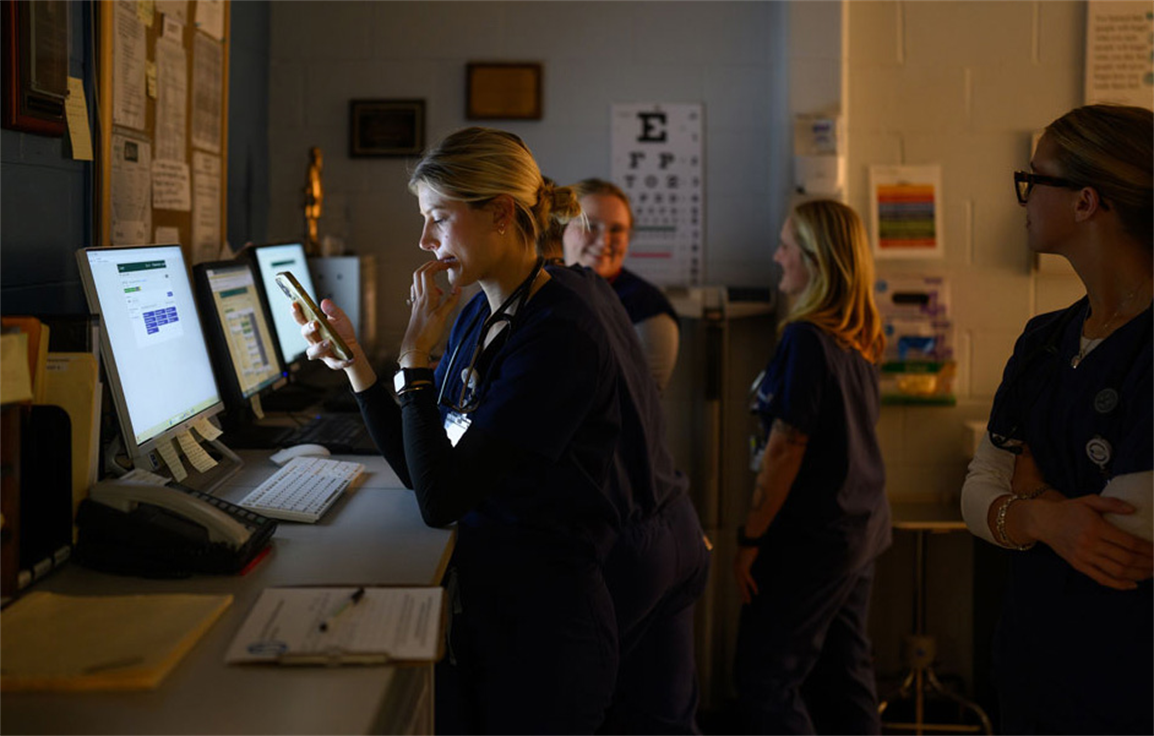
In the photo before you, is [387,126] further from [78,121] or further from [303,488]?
[303,488]

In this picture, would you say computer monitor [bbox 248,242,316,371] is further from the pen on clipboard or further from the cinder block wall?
the cinder block wall

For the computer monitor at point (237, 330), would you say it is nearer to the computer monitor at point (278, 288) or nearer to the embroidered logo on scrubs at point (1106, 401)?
the computer monitor at point (278, 288)

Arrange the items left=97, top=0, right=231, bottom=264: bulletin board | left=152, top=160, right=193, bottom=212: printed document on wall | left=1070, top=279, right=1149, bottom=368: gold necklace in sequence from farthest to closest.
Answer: left=152, top=160, right=193, bottom=212: printed document on wall < left=97, top=0, right=231, bottom=264: bulletin board < left=1070, top=279, right=1149, bottom=368: gold necklace

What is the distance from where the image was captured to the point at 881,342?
9.15ft

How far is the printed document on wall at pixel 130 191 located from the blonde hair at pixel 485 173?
29.2 inches

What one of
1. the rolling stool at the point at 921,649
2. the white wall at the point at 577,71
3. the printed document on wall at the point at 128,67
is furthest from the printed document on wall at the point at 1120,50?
the printed document on wall at the point at 128,67

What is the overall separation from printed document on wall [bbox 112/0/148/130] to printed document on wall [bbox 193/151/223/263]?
385mm

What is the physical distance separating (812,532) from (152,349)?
1.52 m

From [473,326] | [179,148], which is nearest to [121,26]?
[179,148]

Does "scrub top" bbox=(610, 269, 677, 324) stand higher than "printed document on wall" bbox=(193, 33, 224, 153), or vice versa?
"printed document on wall" bbox=(193, 33, 224, 153)

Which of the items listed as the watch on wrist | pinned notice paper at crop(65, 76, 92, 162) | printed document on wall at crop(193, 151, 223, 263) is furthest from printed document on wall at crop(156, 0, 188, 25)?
the watch on wrist

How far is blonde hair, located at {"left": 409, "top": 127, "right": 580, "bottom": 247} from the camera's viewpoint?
6.08 ft

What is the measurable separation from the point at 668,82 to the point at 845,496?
161 cm

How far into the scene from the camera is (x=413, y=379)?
180 centimetres
